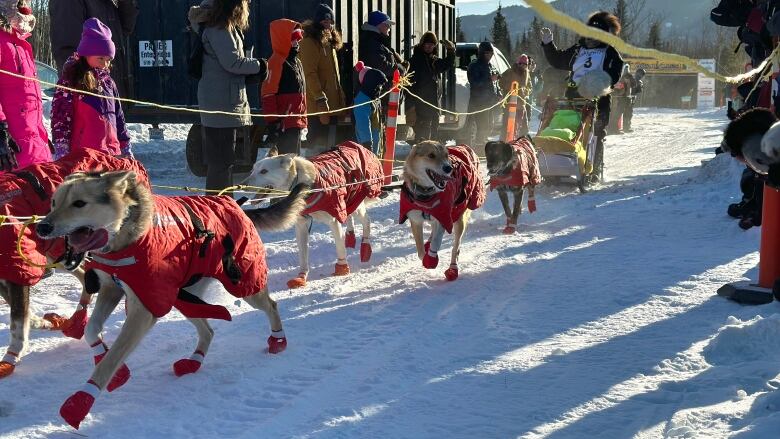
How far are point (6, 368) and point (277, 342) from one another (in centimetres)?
128

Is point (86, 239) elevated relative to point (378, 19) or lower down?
lower down

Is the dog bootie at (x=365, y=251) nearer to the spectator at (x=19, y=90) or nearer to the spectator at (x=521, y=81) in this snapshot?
the spectator at (x=19, y=90)

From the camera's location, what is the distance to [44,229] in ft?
10.6

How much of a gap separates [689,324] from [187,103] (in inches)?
302

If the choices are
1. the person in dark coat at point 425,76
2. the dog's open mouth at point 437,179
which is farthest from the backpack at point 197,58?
the person in dark coat at point 425,76

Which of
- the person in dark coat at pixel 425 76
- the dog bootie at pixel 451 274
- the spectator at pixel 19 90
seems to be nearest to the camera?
the spectator at pixel 19 90

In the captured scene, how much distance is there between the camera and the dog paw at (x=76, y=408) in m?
3.27

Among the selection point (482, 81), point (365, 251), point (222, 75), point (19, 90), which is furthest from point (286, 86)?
point (482, 81)

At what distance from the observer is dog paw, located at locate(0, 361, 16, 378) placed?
390 centimetres

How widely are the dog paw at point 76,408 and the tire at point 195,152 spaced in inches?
281

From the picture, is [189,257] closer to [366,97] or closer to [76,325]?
[76,325]

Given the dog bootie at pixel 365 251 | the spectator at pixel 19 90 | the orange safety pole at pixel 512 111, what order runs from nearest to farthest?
1. the spectator at pixel 19 90
2. the dog bootie at pixel 365 251
3. the orange safety pole at pixel 512 111

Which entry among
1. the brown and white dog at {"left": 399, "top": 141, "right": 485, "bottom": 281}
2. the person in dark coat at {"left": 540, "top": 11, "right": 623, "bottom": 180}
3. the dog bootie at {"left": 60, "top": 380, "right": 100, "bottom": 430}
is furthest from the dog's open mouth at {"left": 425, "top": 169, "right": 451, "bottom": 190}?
the person in dark coat at {"left": 540, "top": 11, "right": 623, "bottom": 180}

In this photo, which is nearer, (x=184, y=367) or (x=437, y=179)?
(x=184, y=367)
